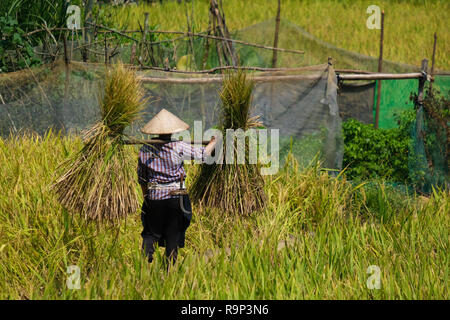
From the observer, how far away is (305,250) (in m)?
4.27

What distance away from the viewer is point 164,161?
12.8ft

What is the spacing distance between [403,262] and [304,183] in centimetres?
146

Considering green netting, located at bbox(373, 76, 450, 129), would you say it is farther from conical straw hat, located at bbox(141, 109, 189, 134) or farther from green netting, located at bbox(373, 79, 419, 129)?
conical straw hat, located at bbox(141, 109, 189, 134)

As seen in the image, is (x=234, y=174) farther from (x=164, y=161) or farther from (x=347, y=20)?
(x=347, y=20)

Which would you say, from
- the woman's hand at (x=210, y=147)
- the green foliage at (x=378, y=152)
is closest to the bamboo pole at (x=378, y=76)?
the green foliage at (x=378, y=152)

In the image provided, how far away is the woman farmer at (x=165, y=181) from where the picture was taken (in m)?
3.91

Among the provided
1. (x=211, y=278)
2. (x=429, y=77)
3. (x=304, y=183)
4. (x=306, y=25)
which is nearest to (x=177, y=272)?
(x=211, y=278)

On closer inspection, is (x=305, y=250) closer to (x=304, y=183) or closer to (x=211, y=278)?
(x=211, y=278)

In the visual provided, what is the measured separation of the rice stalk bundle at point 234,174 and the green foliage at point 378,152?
3.04 meters

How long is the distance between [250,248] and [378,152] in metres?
3.57

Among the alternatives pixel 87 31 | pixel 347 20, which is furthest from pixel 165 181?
pixel 347 20

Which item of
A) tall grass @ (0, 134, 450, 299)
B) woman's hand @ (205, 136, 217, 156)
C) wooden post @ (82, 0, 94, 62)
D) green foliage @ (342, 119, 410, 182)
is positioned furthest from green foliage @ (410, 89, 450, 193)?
wooden post @ (82, 0, 94, 62)

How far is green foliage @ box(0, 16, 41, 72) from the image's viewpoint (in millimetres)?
6827
